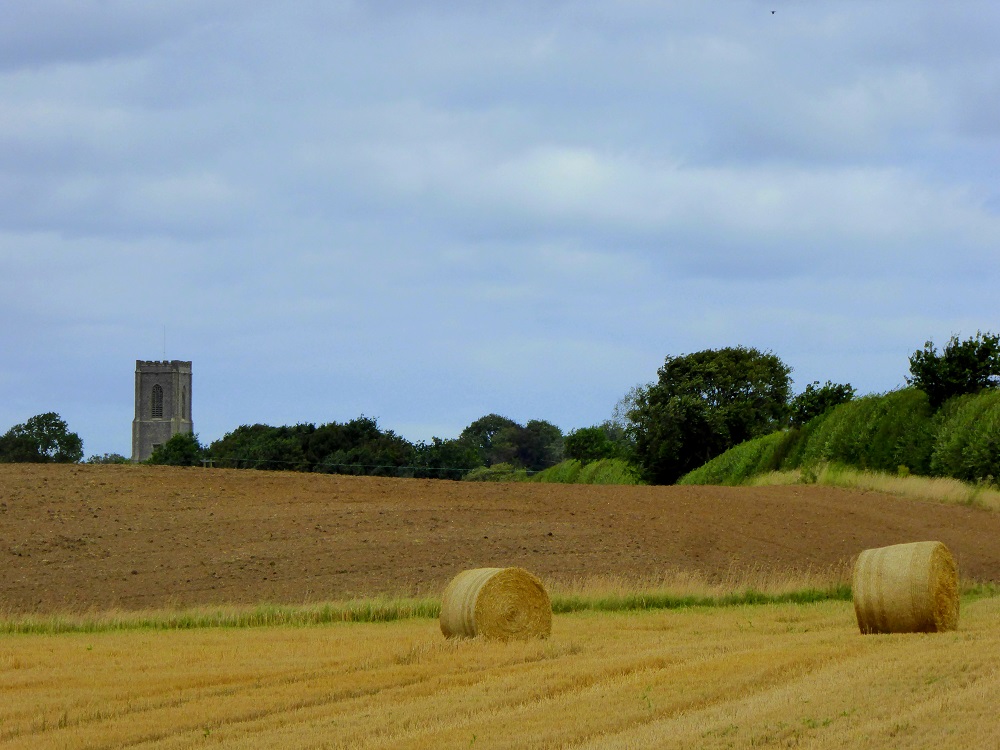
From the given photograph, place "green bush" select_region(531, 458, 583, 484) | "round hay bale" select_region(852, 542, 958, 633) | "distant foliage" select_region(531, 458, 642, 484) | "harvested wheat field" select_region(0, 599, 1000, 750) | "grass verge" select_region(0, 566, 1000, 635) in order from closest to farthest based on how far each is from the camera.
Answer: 1. "harvested wheat field" select_region(0, 599, 1000, 750)
2. "round hay bale" select_region(852, 542, 958, 633)
3. "grass verge" select_region(0, 566, 1000, 635)
4. "distant foliage" select_region(531, 458, 642, 484)
5. "green bush" select_region(531, 458, 583, 484)

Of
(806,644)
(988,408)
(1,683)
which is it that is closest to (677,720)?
(806,644)

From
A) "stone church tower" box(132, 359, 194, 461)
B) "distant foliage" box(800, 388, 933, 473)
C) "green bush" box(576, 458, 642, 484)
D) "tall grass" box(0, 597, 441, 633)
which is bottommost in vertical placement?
"tall grass" box(0, 597, 441, 633)

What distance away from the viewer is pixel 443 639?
17.0m

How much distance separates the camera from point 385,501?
3177 centimetres

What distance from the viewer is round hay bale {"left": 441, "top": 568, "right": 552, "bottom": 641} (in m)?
16.7

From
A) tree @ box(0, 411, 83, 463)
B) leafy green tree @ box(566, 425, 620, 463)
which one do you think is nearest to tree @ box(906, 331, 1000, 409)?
leafy green tree @ box(566, 425, 620, 463)

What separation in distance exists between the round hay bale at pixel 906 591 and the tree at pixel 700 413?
42050 mm

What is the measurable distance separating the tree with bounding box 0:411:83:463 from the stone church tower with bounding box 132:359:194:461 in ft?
321

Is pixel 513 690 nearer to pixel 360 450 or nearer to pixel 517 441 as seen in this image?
pixel 360 450

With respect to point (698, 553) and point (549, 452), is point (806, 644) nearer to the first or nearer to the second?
point (698, 553)

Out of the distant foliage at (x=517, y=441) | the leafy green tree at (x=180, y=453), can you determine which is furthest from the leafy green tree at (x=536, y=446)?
the leafy green tree at (x=180, y=453)

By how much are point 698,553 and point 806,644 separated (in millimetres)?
11995

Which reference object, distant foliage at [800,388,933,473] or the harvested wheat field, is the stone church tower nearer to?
distant foliage at [800,388,933,473]

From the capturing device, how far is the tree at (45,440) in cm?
7694
